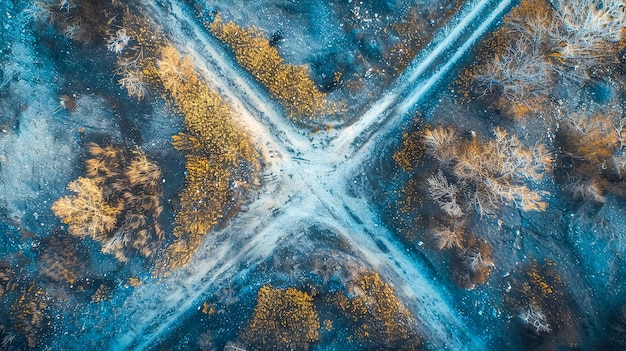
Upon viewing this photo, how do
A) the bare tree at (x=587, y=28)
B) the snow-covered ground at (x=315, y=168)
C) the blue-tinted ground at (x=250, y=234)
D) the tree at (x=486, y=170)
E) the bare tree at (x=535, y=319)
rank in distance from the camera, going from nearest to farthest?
the bare tree at (x=587, y=28) < the tree at (x=486, y=170) < the bare tree at (x=535, y=319) < the blue-tinted ground at (x=250, y=234) < the snow-covered ground at (x=315, y=168)

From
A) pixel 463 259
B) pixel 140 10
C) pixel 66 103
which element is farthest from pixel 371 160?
pixel 66 103

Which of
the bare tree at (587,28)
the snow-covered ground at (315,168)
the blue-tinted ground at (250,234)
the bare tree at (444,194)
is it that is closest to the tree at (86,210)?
the blue-tinted ground at (250,234)

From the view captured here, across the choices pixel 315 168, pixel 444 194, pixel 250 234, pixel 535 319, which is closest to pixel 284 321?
pixel 250 234

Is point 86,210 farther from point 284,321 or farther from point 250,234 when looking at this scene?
point 284,321

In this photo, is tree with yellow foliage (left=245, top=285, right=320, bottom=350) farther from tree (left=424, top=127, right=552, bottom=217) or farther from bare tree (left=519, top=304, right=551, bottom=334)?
bare tree (left=519, top=304, right=551, bottom=334)

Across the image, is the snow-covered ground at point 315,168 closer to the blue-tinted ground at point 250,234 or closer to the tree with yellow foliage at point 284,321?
the blue-tinted ground at point 250,234

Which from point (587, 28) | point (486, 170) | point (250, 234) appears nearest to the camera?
point (587, 28)

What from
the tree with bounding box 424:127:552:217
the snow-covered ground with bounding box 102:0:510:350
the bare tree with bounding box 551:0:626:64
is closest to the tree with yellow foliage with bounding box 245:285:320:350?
the snow-covered ground with bounding box 102:0:510:350

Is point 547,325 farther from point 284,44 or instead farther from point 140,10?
point 140,10
